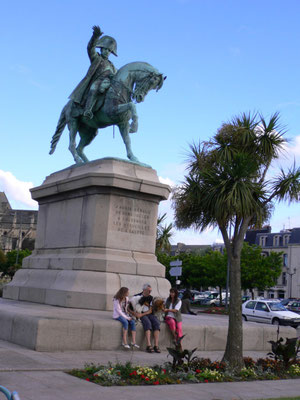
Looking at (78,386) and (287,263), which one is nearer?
(78,386)

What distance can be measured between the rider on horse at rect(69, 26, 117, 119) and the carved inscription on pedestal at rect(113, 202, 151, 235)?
9.42ft

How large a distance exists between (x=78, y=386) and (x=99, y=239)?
608 centimetres

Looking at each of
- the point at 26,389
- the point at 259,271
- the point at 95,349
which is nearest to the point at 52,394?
the point at 26,389

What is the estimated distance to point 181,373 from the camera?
841 centimetres

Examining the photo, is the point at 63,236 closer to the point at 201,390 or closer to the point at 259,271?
the point at 201,390

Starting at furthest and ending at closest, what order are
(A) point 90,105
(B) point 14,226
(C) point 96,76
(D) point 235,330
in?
1. (B) point 14,226
2. (C) point 96,76
3. (A) point 90,105
4. (D) point 235,330

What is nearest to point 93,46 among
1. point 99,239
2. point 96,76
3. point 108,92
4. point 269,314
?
point 96,76

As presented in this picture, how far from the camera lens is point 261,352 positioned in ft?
41.4

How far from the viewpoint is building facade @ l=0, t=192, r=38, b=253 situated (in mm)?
168750

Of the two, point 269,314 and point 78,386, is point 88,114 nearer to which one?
point 78,386

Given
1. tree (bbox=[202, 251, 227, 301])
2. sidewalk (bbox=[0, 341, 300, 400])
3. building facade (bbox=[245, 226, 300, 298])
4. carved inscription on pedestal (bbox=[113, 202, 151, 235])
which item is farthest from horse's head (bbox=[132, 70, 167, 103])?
building facade (bbox=[245, 226, 300, 298])

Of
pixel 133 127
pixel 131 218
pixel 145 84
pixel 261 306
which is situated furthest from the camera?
pixel 261 306

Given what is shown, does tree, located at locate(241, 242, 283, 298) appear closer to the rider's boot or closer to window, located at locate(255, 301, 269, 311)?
window, located at locate(255, 301, 269, 311)

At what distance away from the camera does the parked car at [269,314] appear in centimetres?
2867
